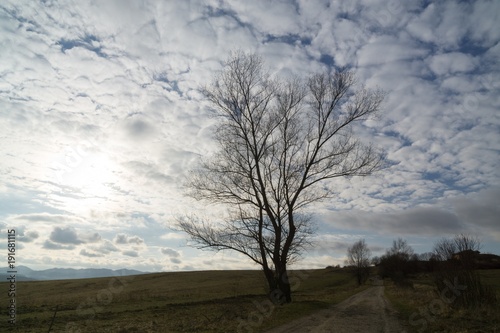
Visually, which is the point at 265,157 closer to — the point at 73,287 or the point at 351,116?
the point at 351,116

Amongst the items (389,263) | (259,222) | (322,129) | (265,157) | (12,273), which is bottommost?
(389,263)

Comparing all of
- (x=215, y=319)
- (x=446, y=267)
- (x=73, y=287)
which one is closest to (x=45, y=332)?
(x=215, y=319)

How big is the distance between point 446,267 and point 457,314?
11.3 ft

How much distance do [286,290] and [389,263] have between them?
78164 mm

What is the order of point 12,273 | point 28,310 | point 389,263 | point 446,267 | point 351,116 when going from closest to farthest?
point 12,273
point 446,267
point 351,116
point 28,310
point 389,263

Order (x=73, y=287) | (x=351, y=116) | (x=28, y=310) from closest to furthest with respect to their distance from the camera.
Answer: (x=351, y=116)
(x=28, y=310)
(x=73, y=287)

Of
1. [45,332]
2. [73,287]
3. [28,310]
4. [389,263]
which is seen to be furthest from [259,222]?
[389,263]

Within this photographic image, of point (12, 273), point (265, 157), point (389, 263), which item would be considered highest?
point (265, 157)

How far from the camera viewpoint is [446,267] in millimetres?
19297

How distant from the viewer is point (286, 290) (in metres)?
23.1

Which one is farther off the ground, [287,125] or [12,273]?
[287,125]

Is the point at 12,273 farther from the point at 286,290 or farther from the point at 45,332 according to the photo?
the point at 286,290

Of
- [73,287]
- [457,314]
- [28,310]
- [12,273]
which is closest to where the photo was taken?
[12,273]

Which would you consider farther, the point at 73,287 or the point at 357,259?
the point at 357,259
